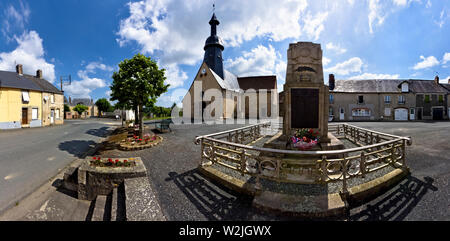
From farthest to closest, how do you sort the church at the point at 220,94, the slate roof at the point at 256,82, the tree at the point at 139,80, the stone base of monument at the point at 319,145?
the slate roof at the point at 256,82 < the church at the point at 220,94 < the tree at the point at 139,80 < the stone base of monument at the point at 319,145

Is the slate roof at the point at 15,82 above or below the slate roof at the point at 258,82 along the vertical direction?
below

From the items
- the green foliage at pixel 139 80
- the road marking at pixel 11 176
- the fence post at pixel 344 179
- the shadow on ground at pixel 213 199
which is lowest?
the road marking at pixel 11 176

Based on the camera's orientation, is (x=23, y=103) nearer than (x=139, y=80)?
No

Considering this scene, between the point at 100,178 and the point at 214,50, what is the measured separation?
2814 centimetres

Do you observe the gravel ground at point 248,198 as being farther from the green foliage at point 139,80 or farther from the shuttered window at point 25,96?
the shuttered window at point 25,96

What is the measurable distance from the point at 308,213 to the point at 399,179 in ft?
10.7

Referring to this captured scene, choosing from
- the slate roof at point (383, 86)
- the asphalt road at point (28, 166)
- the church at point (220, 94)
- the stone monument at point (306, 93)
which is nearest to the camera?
the asphalt road at point (28, 166)

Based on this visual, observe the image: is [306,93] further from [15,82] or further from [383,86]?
[383,86]

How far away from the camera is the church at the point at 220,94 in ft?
83.0

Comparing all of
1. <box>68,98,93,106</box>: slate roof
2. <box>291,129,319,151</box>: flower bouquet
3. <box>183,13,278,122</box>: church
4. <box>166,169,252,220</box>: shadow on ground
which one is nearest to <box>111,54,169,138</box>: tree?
<box>166,169,252,220</box>: shadow on ground

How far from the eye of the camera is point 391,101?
26094 millimetres

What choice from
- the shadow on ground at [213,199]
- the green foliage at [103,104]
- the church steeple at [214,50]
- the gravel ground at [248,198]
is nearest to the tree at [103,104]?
the green foliage at [103,104]

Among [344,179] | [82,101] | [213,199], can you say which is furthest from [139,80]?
[82,101]
